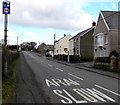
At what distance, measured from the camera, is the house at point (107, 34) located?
112 ft

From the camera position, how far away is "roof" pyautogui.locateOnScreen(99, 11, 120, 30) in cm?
3506

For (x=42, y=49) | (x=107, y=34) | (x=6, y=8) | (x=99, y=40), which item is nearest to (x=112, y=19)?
(x=107, y=34)

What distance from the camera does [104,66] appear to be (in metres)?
23.9

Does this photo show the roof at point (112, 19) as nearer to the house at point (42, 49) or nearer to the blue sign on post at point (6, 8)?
the blue sign on post at point (6, 8)

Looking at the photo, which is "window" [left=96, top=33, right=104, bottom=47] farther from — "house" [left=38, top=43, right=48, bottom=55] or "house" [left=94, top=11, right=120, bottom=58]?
"house" [left=38, top=43, right=48, bottom=55]

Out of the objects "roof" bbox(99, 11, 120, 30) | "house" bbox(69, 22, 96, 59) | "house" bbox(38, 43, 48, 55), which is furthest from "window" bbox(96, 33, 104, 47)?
"house" bbox(38, 43, 48, 55)

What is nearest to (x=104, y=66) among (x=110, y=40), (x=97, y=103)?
(x=110, y=40)

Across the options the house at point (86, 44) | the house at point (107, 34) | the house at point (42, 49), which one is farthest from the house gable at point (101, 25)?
the house at point (42, 49)

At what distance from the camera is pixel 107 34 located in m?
35.5

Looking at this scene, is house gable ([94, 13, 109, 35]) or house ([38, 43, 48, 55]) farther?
house ([38, 43, 48, 55])

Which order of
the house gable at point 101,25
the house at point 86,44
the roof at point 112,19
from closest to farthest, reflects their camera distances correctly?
1. the roof at point 112,19
2. the house gable at point 101,25
3. the house at point 86,44

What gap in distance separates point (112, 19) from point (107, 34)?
3.50 meters

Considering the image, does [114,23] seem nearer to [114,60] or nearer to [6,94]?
[114,60]

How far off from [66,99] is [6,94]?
2.58m
